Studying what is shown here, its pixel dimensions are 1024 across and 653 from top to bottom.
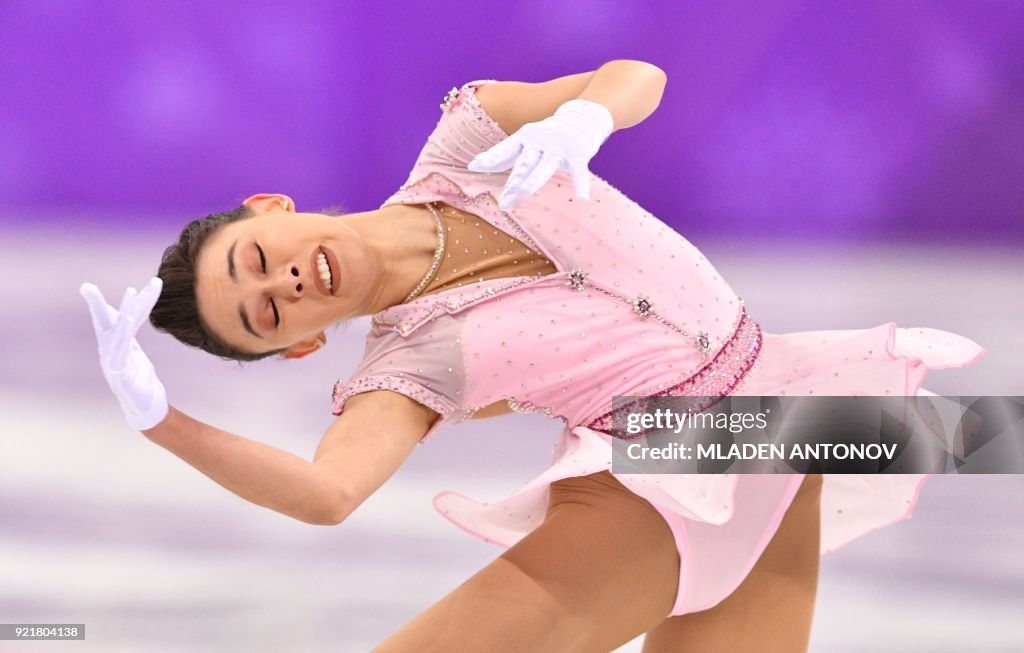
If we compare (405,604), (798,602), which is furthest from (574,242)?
(405,604)

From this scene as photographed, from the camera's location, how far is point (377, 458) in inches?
77.0

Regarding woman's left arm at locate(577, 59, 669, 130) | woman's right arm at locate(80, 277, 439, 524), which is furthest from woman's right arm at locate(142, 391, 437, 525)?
woman's left arm at locate(577, 59, 669, 130)

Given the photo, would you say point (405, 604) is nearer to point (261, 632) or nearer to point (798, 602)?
point (261, 632)

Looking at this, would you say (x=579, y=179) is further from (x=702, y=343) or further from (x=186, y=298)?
(x=186, y=298)

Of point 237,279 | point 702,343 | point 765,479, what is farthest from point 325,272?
point 765,479

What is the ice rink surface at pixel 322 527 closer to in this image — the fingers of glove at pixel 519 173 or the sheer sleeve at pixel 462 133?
the sheer sleeve at pixel 462 133

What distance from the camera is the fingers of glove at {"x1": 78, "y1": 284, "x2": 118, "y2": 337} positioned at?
175 cm

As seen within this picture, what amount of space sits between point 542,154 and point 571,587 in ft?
2.18

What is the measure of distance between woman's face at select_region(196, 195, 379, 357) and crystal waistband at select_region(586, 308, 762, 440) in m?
0.45

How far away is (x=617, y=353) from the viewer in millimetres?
2139

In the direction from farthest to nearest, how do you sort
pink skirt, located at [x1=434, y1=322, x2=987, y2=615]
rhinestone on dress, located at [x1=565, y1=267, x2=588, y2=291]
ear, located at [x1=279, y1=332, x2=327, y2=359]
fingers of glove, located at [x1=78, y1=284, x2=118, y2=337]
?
ear, located at [x1=279, y1=332, x2=327, y2=359]
rhinestone on dress, located at [x1=565, y1=267, x2=588, y2=291]
pink skirt, located at [x1=434, y1=322, x2=987, y2=615]
fingers of glove, located at [x1=78, y1=284, x2=118, y2=337]

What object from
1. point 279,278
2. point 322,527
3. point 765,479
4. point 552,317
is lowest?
point 765,479

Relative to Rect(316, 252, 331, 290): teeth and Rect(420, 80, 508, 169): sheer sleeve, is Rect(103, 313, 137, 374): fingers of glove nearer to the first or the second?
Rect(316, 252, 331, 290): teeth

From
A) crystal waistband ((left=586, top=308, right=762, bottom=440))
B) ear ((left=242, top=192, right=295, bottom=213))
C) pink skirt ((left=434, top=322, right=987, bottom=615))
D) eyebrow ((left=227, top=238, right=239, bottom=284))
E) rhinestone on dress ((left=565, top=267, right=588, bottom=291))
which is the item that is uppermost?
ear ((left=242, top=192, right=295, bottom=213))
